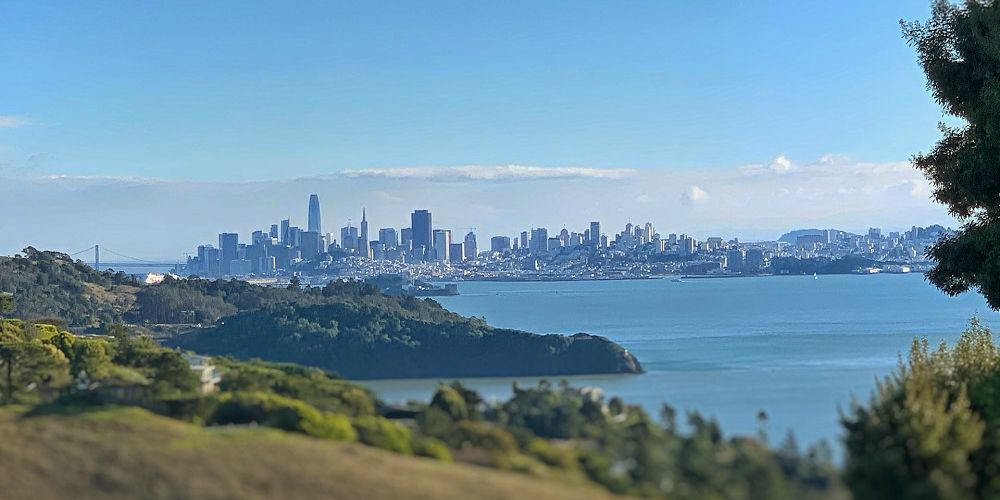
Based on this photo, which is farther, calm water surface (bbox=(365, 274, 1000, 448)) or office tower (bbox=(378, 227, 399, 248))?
office tower (bbox=(378, 227, 399, 248))

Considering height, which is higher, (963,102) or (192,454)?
(963,102)

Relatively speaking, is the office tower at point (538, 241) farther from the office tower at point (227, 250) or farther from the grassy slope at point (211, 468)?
the grassy slope at point (211, 468)

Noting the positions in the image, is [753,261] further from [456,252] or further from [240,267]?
[240,267]

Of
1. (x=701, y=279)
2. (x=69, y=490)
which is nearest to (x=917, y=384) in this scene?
(x=69, y=490)

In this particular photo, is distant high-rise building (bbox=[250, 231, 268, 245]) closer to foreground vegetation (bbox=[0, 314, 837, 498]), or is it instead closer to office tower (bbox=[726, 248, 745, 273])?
office tower (bbox=[726, 248, 745, 273])

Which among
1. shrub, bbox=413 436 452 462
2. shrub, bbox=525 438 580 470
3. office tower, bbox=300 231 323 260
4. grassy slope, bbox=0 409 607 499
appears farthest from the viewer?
office tower, bbox=300 231 323 260

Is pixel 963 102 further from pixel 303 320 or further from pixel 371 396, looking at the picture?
pixel 371 396

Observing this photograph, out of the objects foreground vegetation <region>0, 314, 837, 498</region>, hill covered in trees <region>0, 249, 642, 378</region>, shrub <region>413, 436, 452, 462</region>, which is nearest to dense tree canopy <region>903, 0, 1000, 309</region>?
hill covered in trees <region>0, 249, 642, 378</region>
